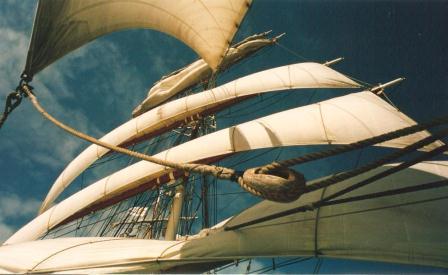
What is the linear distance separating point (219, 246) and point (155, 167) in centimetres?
487

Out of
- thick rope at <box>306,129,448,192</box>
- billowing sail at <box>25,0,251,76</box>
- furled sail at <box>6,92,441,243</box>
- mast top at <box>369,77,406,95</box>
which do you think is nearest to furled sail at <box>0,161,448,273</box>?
furled sail at <box>6,92,441,243</box>

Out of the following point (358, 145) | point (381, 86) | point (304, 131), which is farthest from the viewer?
point (381, 86)

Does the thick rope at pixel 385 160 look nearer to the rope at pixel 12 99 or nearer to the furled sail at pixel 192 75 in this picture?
the rope at pixel 12 99

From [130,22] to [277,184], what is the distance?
169 inches

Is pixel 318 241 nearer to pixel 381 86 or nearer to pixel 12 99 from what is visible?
pixel 12 99

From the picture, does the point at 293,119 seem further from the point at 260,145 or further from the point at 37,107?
the point at 37,107

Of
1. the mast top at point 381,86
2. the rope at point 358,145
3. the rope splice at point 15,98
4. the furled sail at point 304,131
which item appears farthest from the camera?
the mast top at point 381,86

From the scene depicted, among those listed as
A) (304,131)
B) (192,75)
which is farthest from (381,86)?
(192,75)

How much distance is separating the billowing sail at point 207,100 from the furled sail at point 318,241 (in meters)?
6.26

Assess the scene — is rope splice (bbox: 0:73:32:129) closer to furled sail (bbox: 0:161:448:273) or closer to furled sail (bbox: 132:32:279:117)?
furled sail (bbox: 0:161:448:273)

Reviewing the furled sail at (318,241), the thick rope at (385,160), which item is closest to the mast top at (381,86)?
the furled sail at (318,241)

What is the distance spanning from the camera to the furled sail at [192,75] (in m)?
15.6

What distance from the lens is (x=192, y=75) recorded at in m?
15.9

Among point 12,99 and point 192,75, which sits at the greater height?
point 192,75
